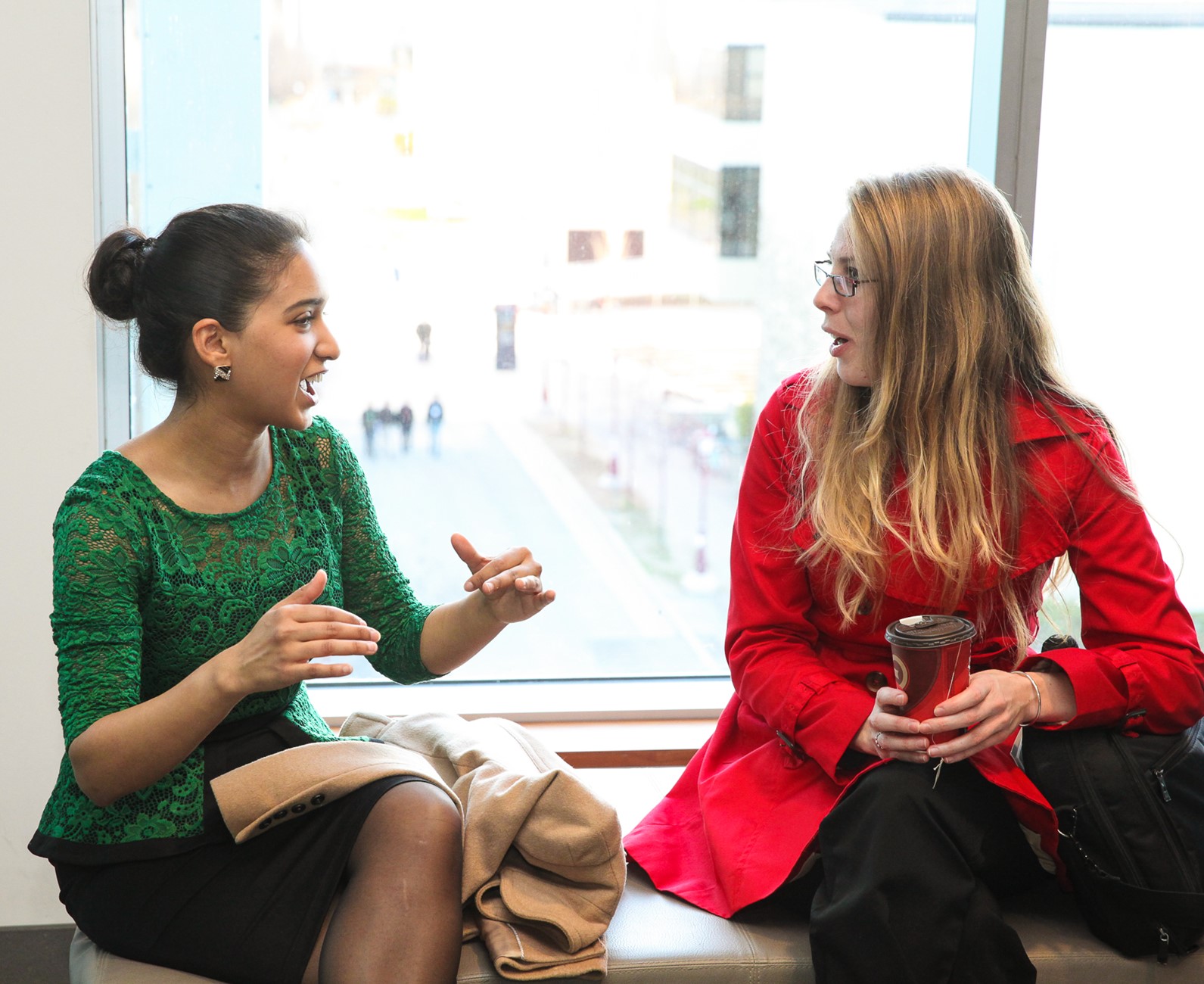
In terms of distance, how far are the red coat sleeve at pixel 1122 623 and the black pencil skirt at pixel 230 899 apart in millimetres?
975


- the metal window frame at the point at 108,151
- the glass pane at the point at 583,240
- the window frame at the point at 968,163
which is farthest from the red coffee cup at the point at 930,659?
the metal window frame at the point at 108,151

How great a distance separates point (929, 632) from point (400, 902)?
74 cm

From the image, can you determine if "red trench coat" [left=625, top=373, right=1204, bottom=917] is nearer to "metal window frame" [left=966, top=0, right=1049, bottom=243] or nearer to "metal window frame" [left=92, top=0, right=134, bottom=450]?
"metal window frame" [left=966, top=0, right=1049, bottom=243]

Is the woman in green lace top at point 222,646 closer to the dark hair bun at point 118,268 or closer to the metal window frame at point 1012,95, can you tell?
the dark hair bun at point 118,268

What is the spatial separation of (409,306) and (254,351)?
0.96 m

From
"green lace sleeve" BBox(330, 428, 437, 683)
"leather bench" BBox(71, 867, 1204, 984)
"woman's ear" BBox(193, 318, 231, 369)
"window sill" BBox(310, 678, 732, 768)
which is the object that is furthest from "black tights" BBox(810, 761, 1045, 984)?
"woman's ear" BBox(193, 318, 231, 369)

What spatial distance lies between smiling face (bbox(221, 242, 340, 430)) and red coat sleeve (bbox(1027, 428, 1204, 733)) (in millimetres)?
1102

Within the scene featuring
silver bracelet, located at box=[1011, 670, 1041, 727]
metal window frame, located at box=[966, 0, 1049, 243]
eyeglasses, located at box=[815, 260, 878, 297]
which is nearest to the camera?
silver bracelet, located at box=[1011, 670, 1041, 727]

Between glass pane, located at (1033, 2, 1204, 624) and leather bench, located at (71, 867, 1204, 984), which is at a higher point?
glass pane, located at (1033, 2, 1204, 624)

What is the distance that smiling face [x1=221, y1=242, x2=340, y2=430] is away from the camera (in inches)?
65.2

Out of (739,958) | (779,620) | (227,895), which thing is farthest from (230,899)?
(779,620)

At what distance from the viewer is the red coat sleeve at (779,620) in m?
1.70

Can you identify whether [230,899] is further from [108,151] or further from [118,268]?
[108,151]

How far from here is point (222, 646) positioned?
166 cm
